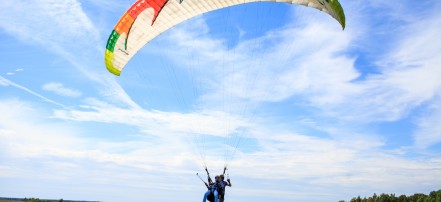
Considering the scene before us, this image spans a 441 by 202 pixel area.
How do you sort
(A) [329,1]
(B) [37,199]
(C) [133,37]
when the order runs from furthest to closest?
(B) [37,199], (C) [133,37], (A) [329,1]

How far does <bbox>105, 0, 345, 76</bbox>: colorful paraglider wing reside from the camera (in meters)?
14.5

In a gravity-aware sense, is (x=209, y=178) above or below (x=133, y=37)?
below

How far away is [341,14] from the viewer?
14.0 metres

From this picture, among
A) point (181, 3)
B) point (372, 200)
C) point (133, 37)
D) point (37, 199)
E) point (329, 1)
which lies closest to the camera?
point (329, 1)

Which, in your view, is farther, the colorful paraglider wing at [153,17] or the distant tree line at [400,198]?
the distant tree line at [400,198]

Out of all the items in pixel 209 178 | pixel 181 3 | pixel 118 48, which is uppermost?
pixel 181 3

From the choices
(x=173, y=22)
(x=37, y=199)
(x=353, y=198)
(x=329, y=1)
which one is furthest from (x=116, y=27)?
(x=353, y=198)

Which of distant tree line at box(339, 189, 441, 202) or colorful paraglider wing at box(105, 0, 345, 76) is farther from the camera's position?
distant tree line at box(339, 189, 441, 202)

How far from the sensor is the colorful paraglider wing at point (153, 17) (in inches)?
569

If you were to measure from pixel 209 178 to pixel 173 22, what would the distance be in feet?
18.6

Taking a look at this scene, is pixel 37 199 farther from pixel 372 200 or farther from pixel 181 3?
pixel 181 3

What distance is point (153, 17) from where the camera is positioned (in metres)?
14.9

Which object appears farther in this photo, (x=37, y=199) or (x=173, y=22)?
(x=37, y=199)

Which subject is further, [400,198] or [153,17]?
[400,198]
